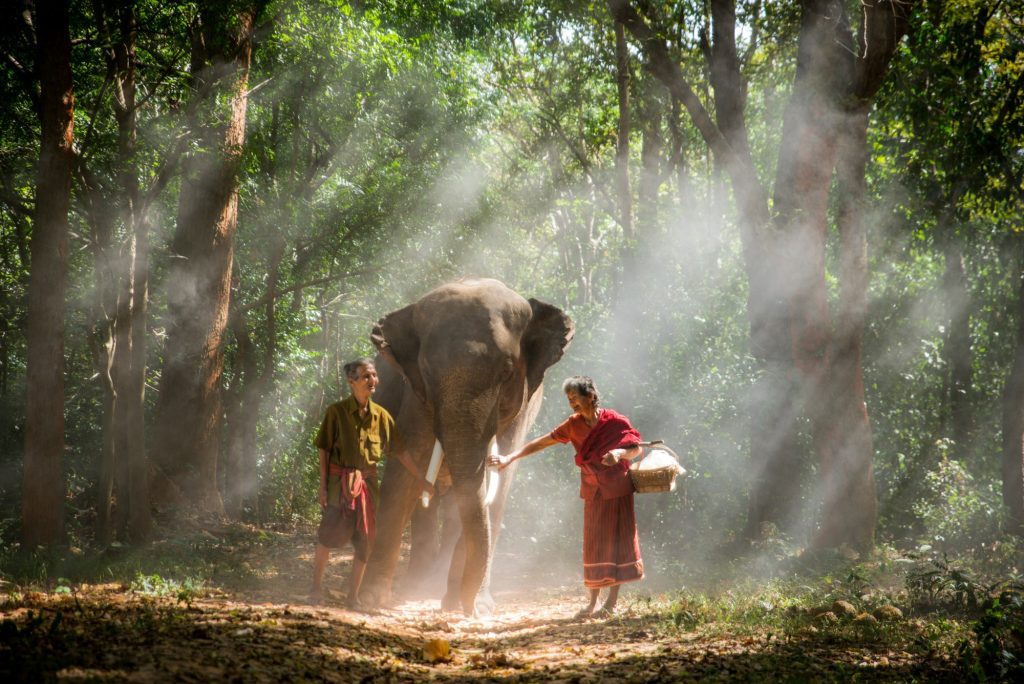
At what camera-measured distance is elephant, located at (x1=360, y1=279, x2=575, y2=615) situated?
26.8 feet

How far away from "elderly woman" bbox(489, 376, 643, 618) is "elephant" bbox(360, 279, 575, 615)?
85cm

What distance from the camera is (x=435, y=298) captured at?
8.95m

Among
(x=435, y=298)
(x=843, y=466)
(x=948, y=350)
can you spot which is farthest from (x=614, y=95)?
(x=435, y=298)

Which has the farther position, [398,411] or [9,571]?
[398,411]

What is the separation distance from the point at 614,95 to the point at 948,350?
1257cm

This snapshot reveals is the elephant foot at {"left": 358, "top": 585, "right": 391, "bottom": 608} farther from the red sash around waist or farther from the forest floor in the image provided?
the red sash around waist

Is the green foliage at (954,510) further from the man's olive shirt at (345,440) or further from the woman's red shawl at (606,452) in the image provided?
the man's olive shirt at (345,440)

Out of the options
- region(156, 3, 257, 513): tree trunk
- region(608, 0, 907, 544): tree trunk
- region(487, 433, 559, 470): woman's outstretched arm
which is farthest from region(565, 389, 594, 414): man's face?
region(156, 3, 257, 513): tree trunk

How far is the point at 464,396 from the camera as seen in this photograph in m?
8.17

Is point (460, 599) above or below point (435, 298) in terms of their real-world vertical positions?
below

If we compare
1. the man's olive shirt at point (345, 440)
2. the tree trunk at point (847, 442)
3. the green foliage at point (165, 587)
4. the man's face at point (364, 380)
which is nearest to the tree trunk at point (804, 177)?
the tree trunk at point (847, 442)

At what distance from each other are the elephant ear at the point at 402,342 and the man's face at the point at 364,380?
1.01 metres

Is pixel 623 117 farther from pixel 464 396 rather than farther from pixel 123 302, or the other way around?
pixel 464 396

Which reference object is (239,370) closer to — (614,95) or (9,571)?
(9,571)
